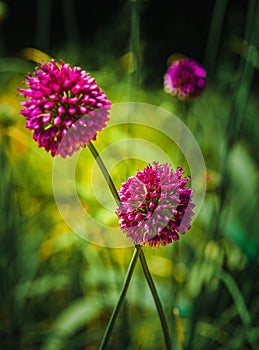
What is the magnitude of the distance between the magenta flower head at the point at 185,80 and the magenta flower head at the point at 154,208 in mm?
344

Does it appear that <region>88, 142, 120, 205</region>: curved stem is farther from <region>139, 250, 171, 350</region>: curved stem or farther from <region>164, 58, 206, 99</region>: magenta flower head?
<region>164, 58, 206, 99</region>: magenta flower head

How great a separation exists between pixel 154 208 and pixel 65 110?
139mm

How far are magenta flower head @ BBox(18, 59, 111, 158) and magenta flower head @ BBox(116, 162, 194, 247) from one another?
0.23 ft

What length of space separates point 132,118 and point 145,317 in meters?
0.48

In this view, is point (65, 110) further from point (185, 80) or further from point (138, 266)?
point (138, 266)

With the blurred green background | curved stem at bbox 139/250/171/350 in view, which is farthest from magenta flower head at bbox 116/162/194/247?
the blurred green background

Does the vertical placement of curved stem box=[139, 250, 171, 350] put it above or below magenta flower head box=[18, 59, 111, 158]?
below

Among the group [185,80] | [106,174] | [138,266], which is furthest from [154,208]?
[138,266]

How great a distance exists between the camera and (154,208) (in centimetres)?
54

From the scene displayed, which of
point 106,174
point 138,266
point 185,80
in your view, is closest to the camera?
point 106,174

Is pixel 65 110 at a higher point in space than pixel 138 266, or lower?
higher

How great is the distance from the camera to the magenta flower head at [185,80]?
2.85 ft

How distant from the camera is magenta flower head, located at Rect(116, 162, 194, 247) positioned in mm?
527

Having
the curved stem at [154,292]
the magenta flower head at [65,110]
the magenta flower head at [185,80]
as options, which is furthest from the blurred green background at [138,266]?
the magenta flower head at [65,110]
